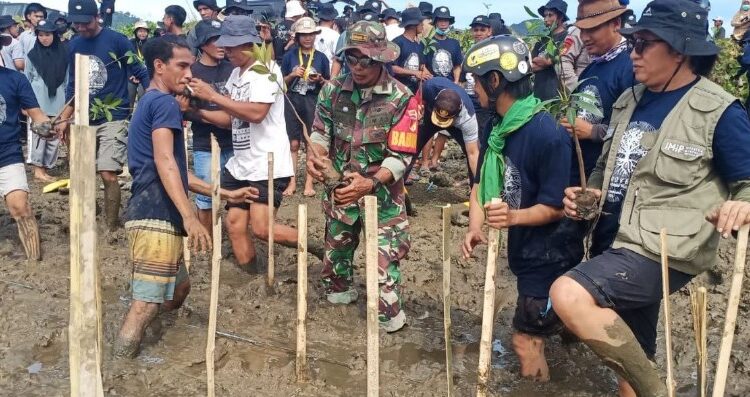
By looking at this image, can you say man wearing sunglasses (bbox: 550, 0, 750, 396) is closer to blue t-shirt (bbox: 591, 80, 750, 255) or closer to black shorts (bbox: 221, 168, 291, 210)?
blue t-shirt (bbox: 591, 80, 750, 255)

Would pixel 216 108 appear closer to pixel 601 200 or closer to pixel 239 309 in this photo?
pixel 239 309

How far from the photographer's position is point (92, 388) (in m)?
2.52

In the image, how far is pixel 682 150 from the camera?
3047 mm

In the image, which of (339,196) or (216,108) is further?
(216,108)

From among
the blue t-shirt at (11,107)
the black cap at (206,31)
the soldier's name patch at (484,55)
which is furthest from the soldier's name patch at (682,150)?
the blue t-shirt at (11,107)

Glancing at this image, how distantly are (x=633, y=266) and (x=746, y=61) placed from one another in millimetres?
5200

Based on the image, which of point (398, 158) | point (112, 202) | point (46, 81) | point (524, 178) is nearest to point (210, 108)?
point (112, 202)

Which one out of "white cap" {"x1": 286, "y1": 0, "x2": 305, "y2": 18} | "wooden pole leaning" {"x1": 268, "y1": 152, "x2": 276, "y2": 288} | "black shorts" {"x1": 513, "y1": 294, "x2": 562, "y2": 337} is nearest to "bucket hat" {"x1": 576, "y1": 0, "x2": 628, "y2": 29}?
"black shorts" {"x1": 513, "y1": 294, "x2": 562, "y2": 337}

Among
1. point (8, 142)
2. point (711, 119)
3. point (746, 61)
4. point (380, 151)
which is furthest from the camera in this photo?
point (746, 61)

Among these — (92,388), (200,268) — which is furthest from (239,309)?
(92,388)

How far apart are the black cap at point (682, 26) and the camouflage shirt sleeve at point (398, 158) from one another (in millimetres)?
1765

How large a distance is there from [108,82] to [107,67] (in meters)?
0.16

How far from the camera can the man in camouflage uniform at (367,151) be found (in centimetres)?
443

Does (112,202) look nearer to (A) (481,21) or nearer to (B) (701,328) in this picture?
(B) (701,328)
